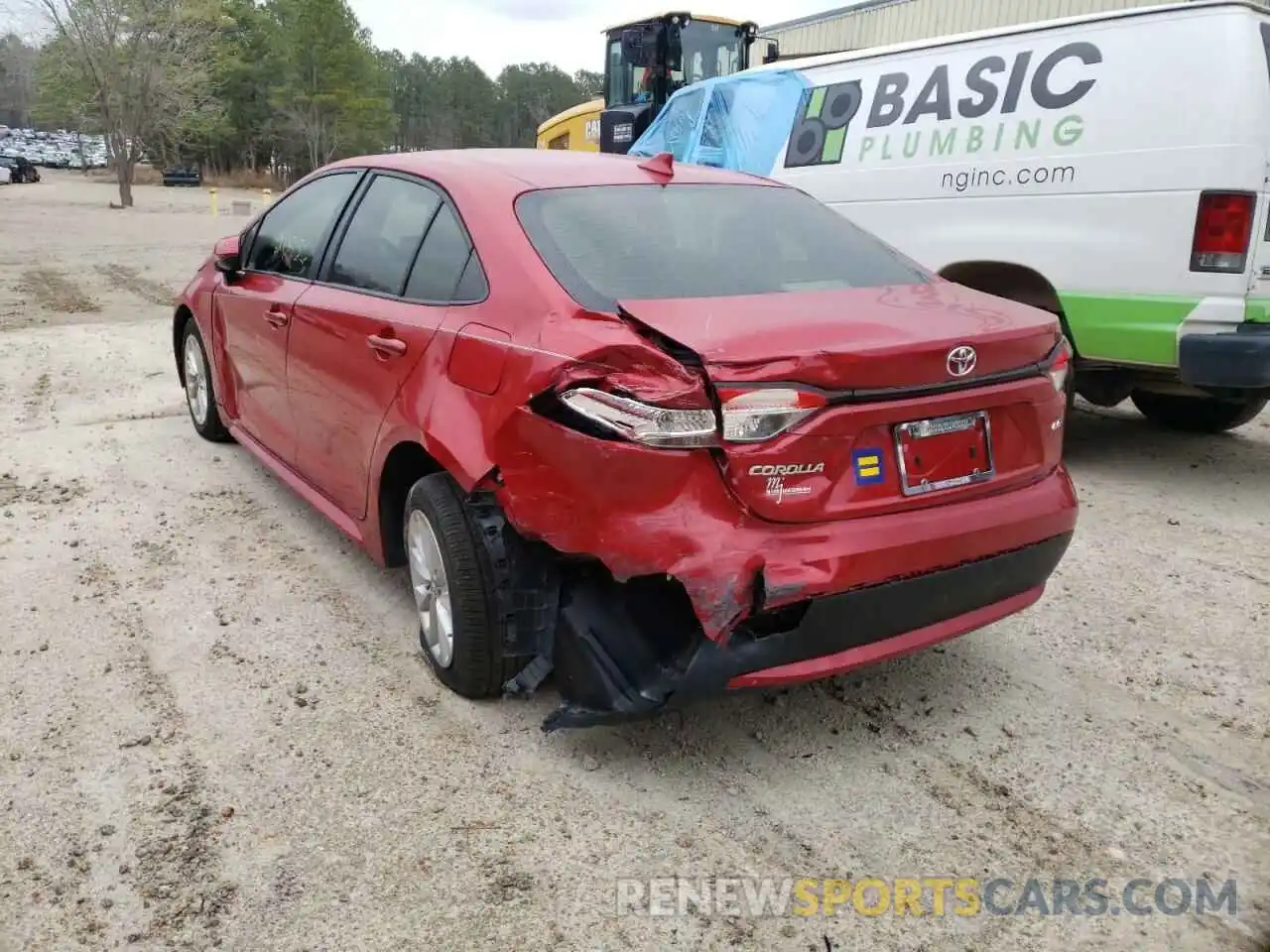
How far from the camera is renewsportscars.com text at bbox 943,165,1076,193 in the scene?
5395mm

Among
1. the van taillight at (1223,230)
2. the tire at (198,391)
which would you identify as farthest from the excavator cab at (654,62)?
the van taillight at (1223,230)

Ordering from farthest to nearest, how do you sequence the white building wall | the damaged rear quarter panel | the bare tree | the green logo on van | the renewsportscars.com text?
the bare tree < the white building wall < the green logo on van < the renewsportscars.com text < the damaged rear quarter panel

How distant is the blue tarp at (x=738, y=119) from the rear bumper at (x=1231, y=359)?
10.5 ft

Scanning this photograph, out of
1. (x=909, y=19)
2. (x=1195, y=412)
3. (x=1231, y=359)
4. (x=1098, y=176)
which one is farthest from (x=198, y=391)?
(x=909, y=19)

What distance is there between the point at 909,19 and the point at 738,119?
56.3 ft

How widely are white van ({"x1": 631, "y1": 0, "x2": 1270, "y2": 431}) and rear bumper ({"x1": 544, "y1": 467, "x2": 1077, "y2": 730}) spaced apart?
8.71 ft

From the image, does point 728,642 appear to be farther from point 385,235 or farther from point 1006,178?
point 1006,178

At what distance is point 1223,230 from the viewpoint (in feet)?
15.7

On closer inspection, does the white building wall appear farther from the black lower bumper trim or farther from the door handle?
the black lower bumper trim

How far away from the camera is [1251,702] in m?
3.26

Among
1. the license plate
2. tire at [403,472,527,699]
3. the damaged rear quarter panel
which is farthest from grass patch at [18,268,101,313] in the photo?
the license plate

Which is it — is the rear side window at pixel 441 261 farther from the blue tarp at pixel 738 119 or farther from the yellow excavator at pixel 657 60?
the yellow excavator at pixel 657 60

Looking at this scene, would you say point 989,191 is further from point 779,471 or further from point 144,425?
point 144,425

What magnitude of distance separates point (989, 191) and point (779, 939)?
4.66 metres
